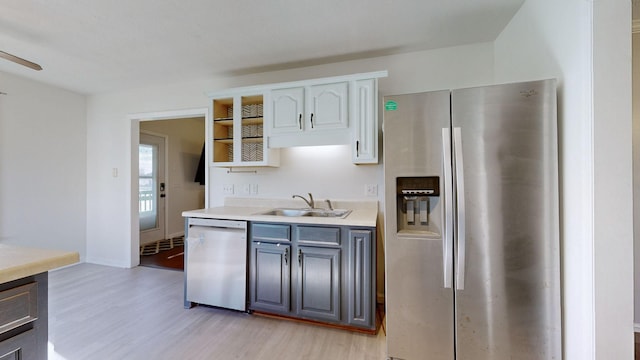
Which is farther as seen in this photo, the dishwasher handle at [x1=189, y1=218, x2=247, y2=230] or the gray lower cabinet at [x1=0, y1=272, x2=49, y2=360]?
the dishwasher handle at [x1=189, y1=218, x2=247, y2=230]

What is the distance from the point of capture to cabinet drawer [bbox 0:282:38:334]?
78cm

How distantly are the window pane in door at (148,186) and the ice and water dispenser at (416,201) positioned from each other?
15.4 ft

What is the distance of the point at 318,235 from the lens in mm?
2193

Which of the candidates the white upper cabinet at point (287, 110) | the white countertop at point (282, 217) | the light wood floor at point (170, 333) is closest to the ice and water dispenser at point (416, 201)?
the white countertop at point (282, 217)

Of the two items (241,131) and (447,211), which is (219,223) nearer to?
(241,131)

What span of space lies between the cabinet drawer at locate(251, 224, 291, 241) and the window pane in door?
3.50 meters

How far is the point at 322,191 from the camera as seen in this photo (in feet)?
9.47

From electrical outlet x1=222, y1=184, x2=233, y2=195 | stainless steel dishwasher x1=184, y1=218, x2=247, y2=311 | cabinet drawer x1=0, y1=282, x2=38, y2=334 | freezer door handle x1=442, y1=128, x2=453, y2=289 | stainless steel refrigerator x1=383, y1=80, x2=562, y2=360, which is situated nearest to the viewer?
cabinet drawer x1=0, y1=282, x2=38, y2=334

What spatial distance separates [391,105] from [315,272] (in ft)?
4.68

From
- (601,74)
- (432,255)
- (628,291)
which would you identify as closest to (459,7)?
(601,74)

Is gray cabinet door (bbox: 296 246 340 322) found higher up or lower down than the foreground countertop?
lower down

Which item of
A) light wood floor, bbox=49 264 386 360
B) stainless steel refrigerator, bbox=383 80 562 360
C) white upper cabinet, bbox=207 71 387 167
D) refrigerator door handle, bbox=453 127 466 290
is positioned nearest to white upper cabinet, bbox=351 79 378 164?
white upper cabinet, bbox=207 71 387 167

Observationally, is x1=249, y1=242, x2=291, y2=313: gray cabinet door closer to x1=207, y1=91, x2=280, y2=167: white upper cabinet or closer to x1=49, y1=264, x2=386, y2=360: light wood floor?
x1=49, y1=264, x2=386, y2=360: light wood floor

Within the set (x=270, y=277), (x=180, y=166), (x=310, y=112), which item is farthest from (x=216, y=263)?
(x=180, y=166)
